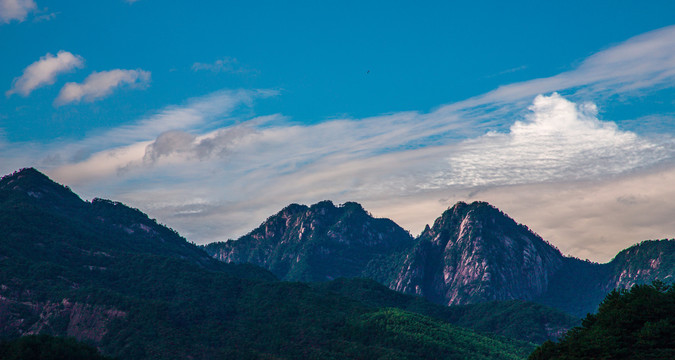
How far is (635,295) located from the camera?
126875 millimetres

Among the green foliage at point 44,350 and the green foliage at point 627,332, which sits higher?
the green foliage at point 627,332

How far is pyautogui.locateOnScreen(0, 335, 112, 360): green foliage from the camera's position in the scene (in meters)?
136

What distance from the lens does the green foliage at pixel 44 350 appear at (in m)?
136

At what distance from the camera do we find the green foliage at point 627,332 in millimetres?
110062

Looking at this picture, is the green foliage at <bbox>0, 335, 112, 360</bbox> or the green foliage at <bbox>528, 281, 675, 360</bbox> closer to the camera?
the green foliage at <bbox>528, 281, 675, 360</bbox>

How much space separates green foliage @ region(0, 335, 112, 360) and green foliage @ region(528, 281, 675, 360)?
335 feet

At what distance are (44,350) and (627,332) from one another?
124m

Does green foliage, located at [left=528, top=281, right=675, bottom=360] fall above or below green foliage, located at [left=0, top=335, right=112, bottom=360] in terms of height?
above

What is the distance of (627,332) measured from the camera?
118m

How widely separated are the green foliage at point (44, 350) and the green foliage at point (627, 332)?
102 m

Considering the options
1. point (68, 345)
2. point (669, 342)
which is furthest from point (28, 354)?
point (669, 342)

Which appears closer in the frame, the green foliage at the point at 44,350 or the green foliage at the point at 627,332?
the green foliage at the point at 627,332

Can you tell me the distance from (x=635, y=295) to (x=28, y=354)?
427 ft

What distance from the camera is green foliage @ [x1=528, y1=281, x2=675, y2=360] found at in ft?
361
